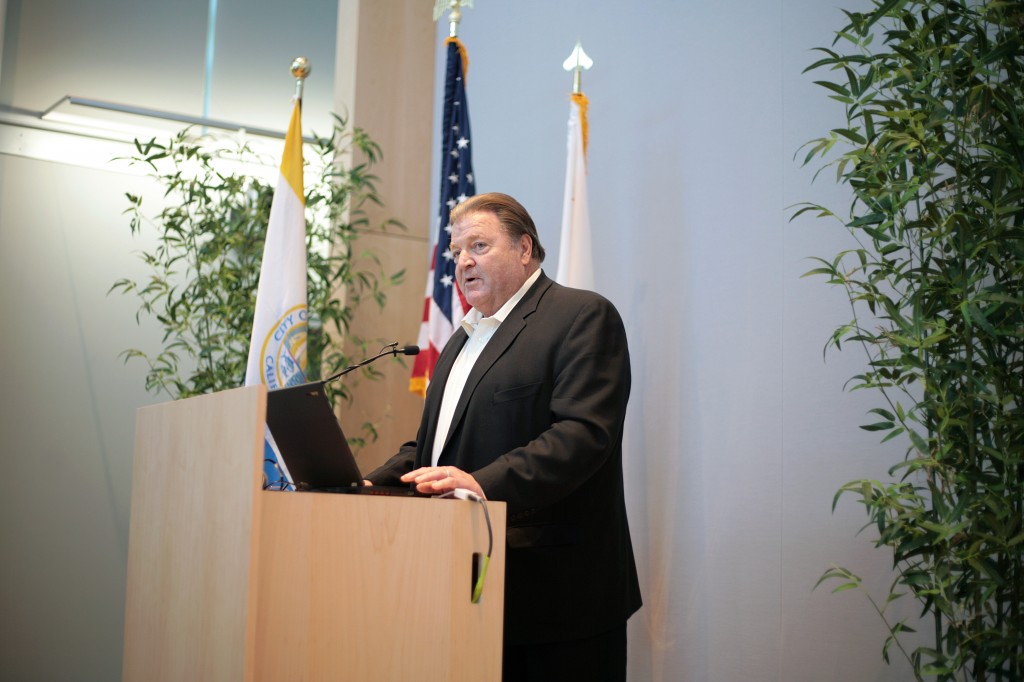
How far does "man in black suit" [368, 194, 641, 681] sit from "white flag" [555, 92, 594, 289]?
991 mm

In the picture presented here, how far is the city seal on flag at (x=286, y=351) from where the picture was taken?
3.78 meters

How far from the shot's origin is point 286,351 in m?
3.87

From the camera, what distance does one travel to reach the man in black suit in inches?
84.1

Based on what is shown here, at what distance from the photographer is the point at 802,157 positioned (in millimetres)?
3010

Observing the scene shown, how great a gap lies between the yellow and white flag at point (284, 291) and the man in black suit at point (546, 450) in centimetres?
138

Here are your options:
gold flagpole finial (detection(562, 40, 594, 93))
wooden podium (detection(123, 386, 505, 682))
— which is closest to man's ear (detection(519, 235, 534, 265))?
wooden podium (detection(123, 386, 505, 682))

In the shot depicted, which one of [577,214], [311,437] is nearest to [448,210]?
[577,214]

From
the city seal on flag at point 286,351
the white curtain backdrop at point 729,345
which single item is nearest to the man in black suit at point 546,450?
the white curtain backdrop at point 729,345

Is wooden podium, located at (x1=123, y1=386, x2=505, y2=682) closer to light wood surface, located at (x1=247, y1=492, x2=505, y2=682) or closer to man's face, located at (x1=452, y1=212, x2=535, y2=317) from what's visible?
light wood surface, located at (x1=247, y1=492, x2=505, y2=682)

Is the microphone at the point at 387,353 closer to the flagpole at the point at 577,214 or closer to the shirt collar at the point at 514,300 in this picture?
the shirt collar at the point at 514,300

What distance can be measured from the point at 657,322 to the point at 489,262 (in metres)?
1.06

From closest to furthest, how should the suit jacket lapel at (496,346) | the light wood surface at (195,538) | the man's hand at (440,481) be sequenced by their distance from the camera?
the light wood surface at (195,538) → the man's hand at (440,481) → the suit jacket lapel at (496,346)

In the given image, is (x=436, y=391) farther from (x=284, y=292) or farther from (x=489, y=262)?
(x=284, y=292)

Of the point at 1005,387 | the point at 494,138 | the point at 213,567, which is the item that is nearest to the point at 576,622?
the point at 213,567
